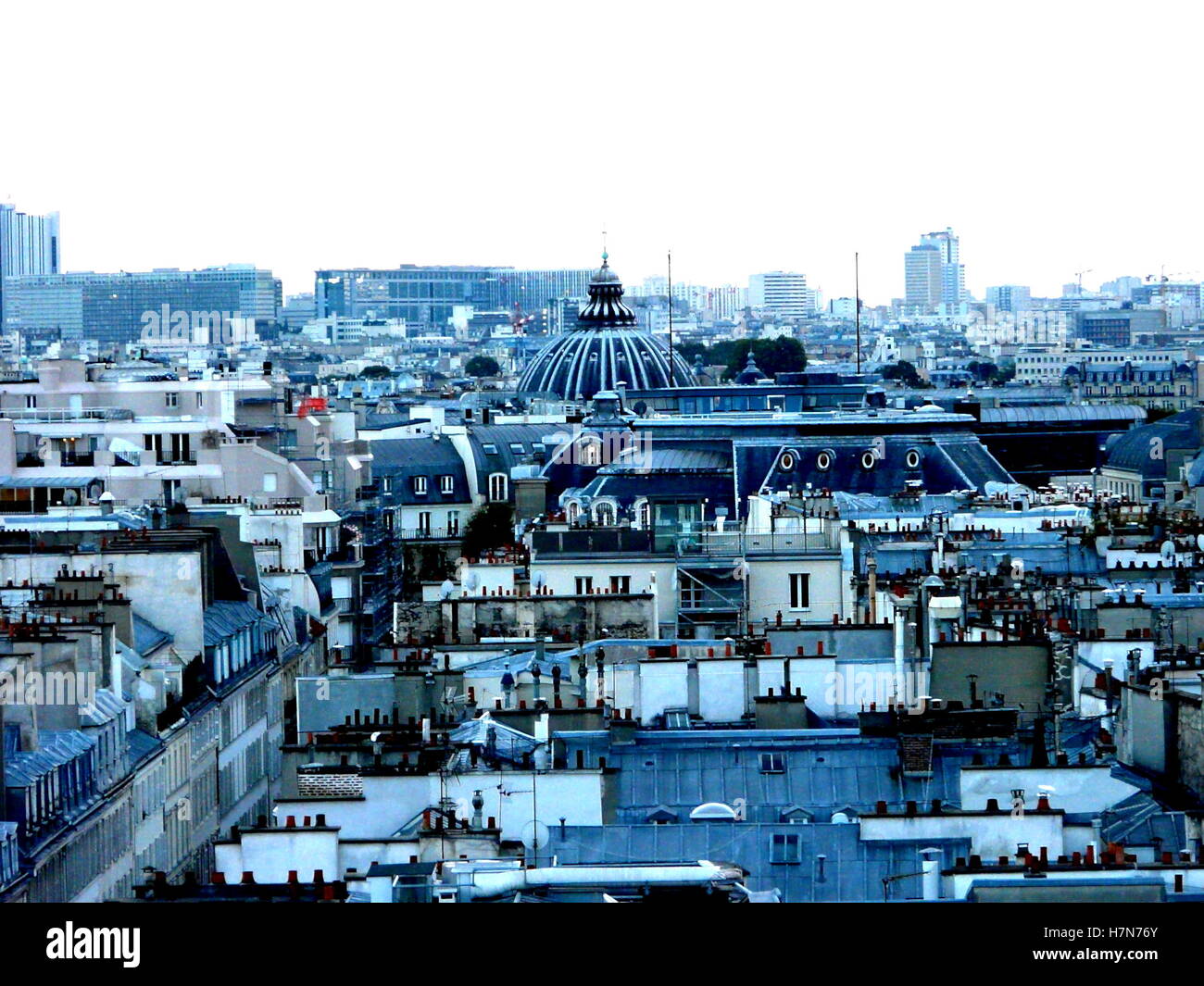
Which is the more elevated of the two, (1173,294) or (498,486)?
(1173,294)

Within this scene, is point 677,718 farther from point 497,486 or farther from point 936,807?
point 497,486

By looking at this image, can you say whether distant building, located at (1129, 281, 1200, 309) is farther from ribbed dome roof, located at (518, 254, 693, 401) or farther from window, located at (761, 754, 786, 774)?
window, located at (761, 754, 786, 774)

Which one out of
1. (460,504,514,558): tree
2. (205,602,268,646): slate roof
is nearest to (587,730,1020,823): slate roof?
(205,602,268,646): slate roof

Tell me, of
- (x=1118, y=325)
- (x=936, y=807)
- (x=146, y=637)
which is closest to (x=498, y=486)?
(x=146, y=637)

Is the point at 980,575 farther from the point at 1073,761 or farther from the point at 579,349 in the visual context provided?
the point at 579,349

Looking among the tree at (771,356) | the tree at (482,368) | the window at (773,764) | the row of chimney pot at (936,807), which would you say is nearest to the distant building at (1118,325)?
the tree at (482,368)

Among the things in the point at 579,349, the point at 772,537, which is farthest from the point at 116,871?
the point at 579,349

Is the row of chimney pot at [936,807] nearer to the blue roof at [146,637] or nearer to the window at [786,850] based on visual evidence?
the window at [786,850]
